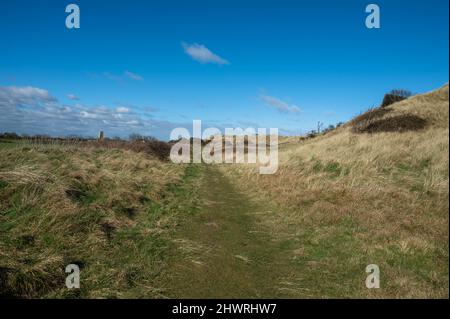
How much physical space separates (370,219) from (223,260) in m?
4.20

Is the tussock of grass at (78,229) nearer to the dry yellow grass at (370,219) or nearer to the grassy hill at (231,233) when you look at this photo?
the grassy hill at (231,233)

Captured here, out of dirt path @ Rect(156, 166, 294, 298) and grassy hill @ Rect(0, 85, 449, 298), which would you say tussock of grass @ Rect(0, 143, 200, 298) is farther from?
dirt path @ Rect(156, 166, 294, 298)

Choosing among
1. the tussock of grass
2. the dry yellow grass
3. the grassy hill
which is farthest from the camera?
the dry yellow grass

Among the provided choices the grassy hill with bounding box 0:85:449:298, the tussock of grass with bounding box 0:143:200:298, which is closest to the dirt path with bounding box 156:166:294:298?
the grassy hill with bounding box 0:85:449:298

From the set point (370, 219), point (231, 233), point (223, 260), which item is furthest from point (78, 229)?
point (370, 219)

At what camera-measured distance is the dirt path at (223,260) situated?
5.71m

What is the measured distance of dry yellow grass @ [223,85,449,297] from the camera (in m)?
5.83

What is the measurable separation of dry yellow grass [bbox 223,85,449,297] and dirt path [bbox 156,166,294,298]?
0.57 meters

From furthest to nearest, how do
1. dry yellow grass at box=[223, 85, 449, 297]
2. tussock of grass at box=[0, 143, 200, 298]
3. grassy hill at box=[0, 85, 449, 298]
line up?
dry yellow grass at box=[223, 85, 449, 297] < grassy hill at box=[0, 85, 449, 298] < tussock of grass at box=[0, 143, 200, 298]

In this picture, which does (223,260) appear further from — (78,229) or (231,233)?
(78,229)

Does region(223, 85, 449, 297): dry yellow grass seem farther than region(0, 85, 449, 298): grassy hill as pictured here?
Yes
